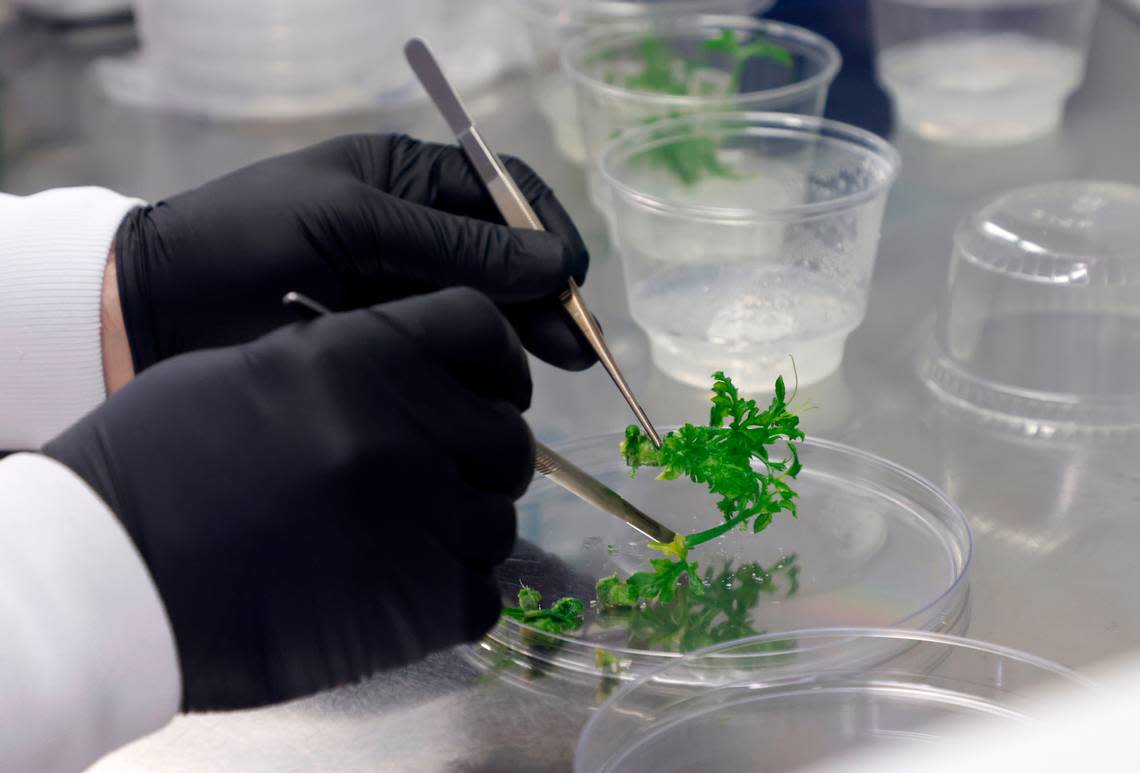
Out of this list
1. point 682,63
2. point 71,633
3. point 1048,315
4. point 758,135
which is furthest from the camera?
point 682,63

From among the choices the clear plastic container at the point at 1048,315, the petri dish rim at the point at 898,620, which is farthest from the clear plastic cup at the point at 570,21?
the petri dish rim at the point at 898,620

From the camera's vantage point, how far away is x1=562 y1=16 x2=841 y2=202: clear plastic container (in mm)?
1688

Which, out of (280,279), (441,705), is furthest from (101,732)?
(280,279)

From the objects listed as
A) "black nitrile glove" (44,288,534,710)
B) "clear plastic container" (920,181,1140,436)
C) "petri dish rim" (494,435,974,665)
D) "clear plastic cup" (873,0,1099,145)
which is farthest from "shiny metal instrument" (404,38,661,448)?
"clear plastic cup" (873,0,1099,145)

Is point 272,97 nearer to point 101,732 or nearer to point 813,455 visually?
point 813,455

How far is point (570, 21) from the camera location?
1.96 m

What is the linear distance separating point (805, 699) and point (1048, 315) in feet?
2.02

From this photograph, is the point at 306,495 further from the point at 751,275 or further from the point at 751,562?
the point at 751,275

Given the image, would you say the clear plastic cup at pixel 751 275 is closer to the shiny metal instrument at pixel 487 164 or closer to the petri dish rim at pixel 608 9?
the shiny metal instrument at pixel 487 164

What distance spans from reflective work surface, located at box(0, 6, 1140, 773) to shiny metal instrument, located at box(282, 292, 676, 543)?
151 mm

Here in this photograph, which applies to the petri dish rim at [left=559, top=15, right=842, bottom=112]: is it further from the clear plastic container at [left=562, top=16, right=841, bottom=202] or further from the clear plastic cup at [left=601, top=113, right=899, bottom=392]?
the clear plastic cup at [left=601, top=113, right=899, bottom=392]

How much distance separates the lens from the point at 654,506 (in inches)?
45.1

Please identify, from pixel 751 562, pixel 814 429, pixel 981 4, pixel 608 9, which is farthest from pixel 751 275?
pixel 981 4

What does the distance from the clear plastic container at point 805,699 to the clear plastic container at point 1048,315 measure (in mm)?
456
